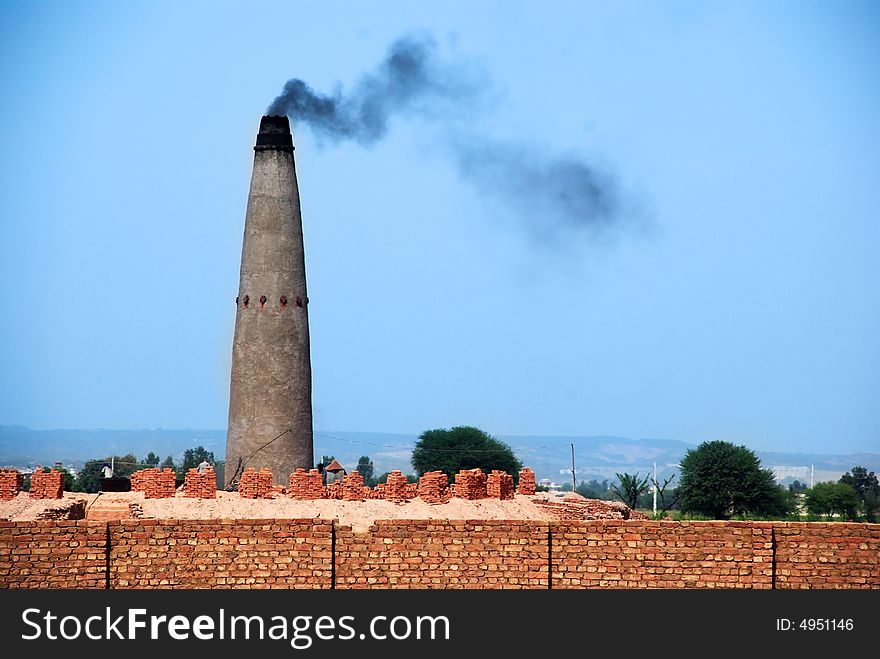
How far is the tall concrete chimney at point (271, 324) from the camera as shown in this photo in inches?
1091

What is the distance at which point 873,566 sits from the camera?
733 inches

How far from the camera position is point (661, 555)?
18.5 metres

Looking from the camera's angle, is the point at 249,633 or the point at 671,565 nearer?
the point at 249,633

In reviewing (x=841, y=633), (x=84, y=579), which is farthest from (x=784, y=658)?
(x=84, y=579)

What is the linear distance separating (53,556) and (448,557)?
408 centimetres

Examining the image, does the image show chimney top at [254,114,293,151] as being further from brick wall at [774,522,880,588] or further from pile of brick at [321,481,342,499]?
brick wall at [774,522,880,588]

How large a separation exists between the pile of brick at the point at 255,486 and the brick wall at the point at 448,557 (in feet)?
20.4

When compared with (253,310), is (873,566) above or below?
below

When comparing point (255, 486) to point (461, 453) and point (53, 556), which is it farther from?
point (461, 453)

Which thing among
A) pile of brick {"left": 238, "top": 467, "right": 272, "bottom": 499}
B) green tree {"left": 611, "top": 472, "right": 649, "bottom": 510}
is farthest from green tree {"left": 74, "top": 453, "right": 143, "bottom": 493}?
pile of brick {"left": 238, "top": 467, "right": 272, "bottom": 499}

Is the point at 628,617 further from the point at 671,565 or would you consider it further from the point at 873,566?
the point at 873,566

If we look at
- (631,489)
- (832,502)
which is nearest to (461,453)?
(631,489)

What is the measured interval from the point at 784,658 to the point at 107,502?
10.4m

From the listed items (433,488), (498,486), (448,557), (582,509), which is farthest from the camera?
(498,486)
